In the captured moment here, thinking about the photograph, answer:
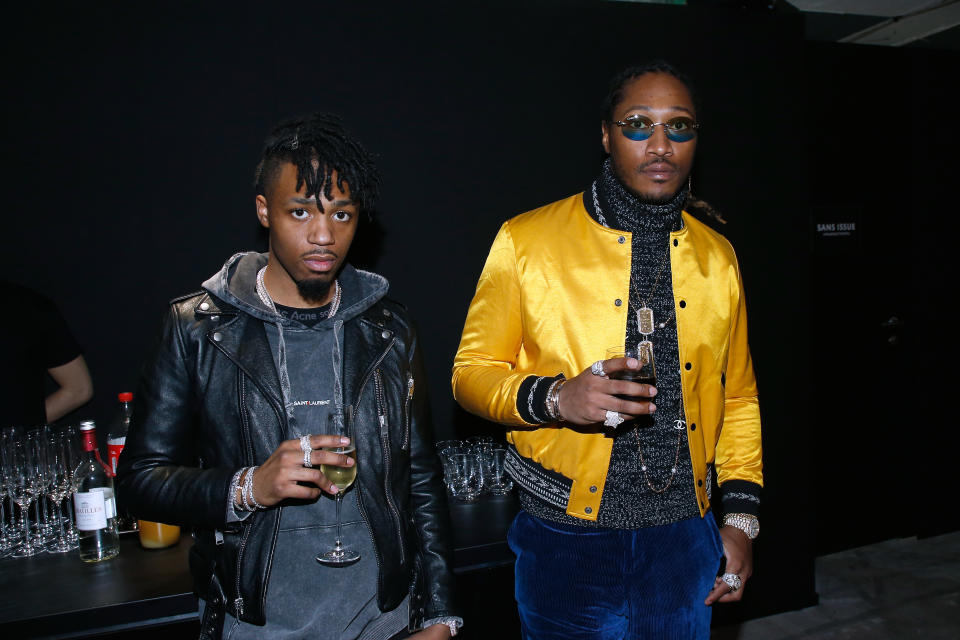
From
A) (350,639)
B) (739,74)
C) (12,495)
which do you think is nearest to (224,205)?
(12,495)

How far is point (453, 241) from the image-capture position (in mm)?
3154

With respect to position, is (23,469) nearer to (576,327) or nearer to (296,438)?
(296,438)

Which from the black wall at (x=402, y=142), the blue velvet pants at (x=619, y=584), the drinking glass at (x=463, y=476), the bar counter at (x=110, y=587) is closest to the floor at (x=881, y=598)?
the black wall at (x=402, y=142)

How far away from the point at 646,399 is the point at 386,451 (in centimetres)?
67

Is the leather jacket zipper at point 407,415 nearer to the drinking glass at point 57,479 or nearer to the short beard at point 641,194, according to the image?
the short beard at point 641,194

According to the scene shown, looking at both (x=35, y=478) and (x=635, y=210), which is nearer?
(x=635, y=210)

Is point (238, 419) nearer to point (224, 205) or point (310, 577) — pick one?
point (310, 577)

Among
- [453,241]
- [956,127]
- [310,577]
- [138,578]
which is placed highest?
[956,127]

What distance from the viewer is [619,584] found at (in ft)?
5.92

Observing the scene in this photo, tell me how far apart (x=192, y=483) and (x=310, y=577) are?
1.16 feet

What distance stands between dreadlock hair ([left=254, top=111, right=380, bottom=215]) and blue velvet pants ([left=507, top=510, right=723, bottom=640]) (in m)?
1.06

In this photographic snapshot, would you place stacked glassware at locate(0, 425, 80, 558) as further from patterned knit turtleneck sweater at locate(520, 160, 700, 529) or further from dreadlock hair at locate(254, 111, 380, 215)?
patterned knit turtleneck sweater at locate(520, 160, 700, 529)

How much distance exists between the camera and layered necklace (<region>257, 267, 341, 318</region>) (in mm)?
1792

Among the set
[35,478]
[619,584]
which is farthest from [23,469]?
[619,584]
